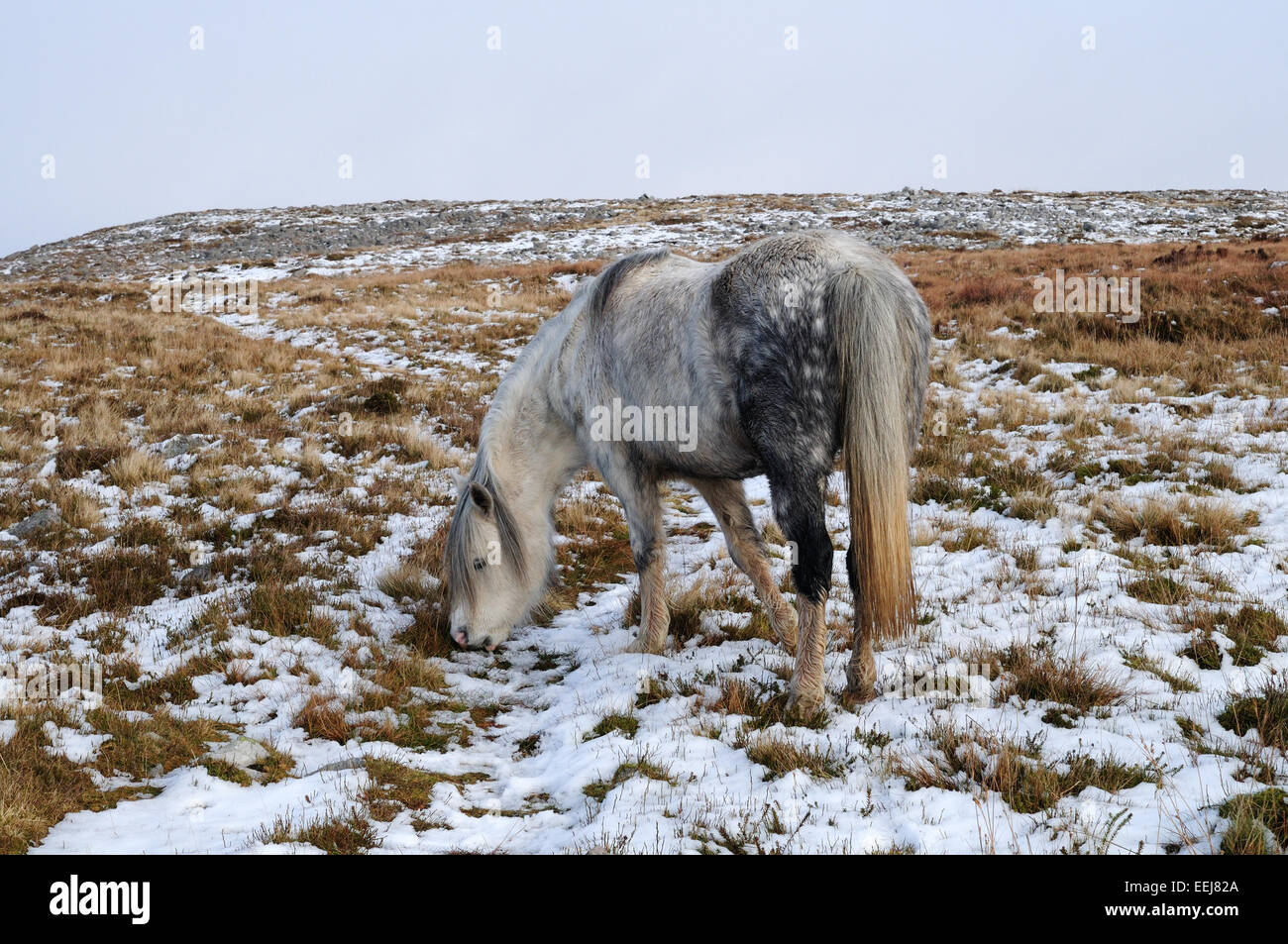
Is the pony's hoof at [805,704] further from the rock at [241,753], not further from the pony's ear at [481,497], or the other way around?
the rock at [241,753]

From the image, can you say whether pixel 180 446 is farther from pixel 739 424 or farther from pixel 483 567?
pixel 739 424

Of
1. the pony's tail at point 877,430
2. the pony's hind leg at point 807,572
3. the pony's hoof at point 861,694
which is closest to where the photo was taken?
the pony's tail at point 877,430

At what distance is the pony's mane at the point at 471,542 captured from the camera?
5.44 metres

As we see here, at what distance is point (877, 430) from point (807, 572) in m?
0.90

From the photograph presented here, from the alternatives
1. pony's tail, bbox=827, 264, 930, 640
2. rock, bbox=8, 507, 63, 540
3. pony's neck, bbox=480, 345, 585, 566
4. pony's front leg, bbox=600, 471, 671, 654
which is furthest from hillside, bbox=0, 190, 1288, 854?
pony's neck, bbox=480, 345, 585, 566

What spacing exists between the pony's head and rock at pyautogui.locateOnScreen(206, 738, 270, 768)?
5.28ft

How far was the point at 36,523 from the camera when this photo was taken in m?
7.59

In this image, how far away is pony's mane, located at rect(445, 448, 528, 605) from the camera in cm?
544

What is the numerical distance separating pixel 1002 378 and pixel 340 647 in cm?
1108

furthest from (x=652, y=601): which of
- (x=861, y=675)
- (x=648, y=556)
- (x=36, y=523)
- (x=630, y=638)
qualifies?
(x=36, y=523)

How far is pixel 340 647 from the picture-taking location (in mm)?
5418

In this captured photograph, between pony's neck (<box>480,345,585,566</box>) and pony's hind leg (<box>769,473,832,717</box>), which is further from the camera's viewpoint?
pony's neck (<box>480,345,585,566</box>)

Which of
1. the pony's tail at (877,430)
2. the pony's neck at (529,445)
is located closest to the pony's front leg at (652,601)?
the pony's neck at (529,445)

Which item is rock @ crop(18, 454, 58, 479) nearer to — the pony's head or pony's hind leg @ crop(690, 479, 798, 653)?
the pony's head
